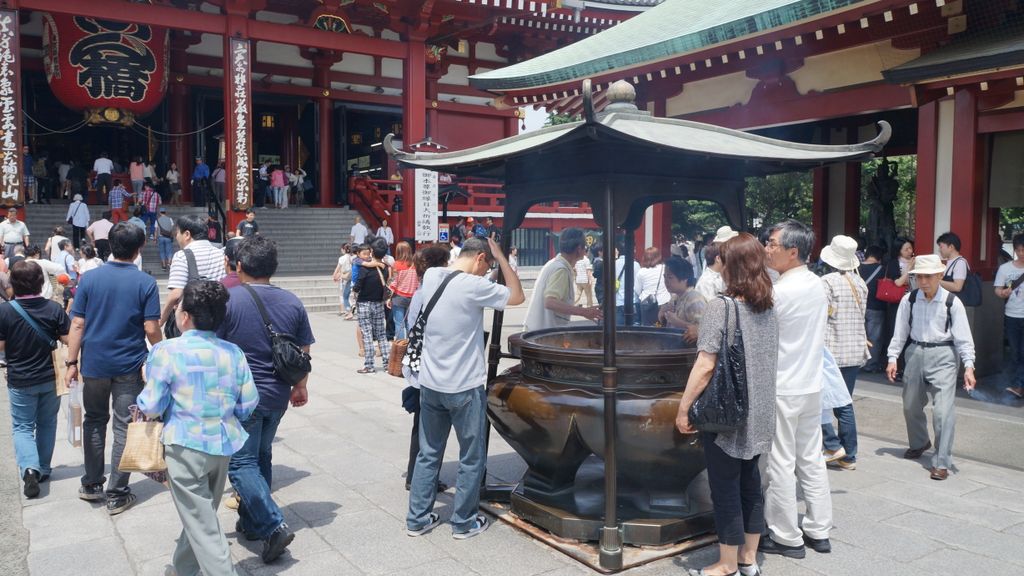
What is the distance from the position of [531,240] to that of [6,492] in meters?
16.9

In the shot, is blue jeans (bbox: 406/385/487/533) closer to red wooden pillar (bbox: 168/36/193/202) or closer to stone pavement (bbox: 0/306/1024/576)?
stone pavement (bbox: 0/306/1024/576)

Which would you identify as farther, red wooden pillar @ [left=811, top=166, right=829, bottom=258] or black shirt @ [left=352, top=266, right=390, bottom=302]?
red wooden pillar @ [left=811, top=166, right=829, bottom=258]

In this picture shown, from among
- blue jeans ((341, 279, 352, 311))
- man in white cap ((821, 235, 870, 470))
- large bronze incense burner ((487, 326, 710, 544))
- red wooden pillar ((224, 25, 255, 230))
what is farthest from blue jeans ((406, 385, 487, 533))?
red wooden pillar ((224, 25, 255, 230))

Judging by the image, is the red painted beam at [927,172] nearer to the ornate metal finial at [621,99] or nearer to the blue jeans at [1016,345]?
the blue jeans at [1016,345]

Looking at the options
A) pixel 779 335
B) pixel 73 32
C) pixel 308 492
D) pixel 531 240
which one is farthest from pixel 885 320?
pixel 73 32

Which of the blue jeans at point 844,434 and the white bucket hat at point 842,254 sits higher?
the white bucket hat at point 842,254

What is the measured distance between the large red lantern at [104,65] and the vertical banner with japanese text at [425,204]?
20.2 feet

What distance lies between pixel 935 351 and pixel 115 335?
532cm

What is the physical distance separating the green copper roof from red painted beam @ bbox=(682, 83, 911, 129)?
52.5 inches

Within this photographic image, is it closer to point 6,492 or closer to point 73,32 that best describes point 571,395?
point 6,492

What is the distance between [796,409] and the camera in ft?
12.1

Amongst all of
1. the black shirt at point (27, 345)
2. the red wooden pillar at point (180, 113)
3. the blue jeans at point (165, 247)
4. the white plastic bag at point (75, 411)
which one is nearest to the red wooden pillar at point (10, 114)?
the blue jeans at point (165, 247)

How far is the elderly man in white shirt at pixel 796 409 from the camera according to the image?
3.68m

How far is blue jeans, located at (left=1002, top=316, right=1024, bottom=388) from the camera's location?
7488 mm
